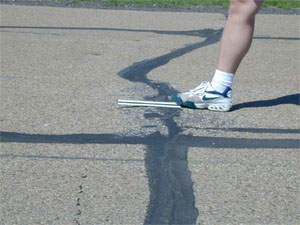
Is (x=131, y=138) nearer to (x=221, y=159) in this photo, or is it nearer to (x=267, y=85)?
(x=221, y=159)

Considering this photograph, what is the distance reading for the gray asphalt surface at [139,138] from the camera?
2996 millimetres

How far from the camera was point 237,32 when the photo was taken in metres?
4.58

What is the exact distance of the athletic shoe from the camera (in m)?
4.62

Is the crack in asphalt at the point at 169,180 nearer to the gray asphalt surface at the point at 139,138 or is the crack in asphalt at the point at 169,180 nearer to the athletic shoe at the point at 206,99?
the gray asphalt surface at the point at 139,138

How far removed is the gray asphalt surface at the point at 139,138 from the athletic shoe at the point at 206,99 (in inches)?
2.5

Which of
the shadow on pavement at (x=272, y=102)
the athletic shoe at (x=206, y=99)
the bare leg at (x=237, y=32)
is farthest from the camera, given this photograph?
the shadow on pavement at (x=272, y=102)

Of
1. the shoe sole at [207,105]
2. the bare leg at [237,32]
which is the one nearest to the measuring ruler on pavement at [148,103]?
the shoe sole at [207,105]

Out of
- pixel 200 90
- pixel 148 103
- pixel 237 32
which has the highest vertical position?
pixel 237 32

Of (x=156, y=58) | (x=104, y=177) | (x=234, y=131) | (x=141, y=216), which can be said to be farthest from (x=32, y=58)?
(x=141, y=216)

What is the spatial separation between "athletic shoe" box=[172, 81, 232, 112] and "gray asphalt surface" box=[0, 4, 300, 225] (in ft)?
0.21

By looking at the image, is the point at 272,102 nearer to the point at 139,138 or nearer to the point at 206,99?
the point at 206,99

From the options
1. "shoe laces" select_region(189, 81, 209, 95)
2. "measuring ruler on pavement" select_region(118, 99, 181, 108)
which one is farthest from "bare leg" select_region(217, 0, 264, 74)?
"measuring ruler on pavement" select_region(118, 99, 181, 108)

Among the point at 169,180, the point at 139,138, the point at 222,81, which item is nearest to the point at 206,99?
the point at 222,81

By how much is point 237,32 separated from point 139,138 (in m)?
1.16
